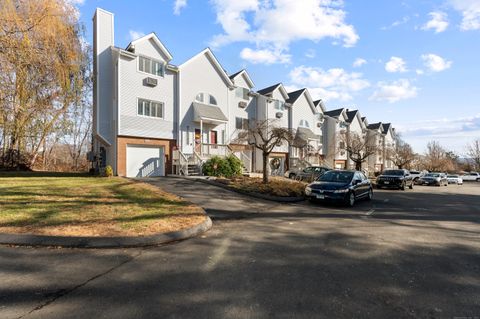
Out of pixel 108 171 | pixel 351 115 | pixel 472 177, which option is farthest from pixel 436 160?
pixel 108 171

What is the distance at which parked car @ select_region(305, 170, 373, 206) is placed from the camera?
12.0 m

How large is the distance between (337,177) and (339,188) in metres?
1.58

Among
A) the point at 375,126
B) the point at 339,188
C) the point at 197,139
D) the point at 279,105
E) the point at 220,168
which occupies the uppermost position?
the point at 375,126

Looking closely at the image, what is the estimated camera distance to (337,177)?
13539 millimetres

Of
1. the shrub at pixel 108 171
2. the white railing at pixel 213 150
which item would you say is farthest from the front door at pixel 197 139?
the shrub at pixel 108 171

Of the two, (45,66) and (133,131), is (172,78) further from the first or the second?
(45,66)

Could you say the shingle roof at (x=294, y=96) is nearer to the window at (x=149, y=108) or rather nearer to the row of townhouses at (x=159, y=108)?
the row of townhouses at (x=159, y=108)

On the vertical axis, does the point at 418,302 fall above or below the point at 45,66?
below

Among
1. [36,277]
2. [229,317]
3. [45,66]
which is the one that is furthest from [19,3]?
[229,317]

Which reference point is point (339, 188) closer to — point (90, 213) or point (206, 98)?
point (90, 213)

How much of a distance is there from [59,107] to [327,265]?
24.2 meters

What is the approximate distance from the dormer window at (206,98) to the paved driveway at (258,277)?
18.2 m

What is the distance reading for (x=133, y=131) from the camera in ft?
65.2

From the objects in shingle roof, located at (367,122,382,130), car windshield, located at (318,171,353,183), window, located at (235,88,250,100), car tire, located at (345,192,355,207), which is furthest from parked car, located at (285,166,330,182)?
shingle roof, located at (367,122,382,130)
